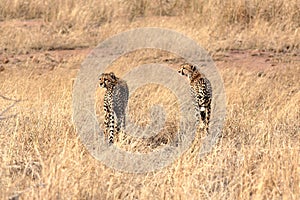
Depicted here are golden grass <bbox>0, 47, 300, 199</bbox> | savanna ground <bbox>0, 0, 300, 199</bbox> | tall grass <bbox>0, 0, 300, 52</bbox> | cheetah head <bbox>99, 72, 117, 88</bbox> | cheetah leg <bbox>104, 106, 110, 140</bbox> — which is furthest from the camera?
tall grass <bbox>0, 0, 300, 52</bbox>

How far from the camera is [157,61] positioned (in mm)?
10156

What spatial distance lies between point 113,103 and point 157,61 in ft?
14.3

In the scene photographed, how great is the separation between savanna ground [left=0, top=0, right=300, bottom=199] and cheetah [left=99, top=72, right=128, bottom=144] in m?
0.33

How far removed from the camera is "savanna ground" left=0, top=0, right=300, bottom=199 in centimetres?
411

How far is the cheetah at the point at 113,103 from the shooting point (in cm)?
568

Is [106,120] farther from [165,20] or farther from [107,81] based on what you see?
[165,20]

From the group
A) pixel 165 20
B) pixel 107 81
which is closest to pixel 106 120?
pixel 107 81

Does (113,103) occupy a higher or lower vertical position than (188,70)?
lower

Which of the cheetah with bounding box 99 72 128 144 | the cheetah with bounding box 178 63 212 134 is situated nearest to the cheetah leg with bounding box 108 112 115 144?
the cheetah with bounding box 99 72 128 144

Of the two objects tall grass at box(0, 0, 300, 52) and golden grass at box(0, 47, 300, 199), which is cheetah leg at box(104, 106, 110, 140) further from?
tall grass at box(0, 0, 300, 52)

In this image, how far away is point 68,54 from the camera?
10.9m

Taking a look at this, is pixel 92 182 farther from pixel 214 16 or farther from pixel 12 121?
pixel 214 16

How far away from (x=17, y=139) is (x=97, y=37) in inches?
265

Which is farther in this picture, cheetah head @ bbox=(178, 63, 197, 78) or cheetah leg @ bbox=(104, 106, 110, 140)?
cheetah head @ bbox=(178, 63, 197, 78)
